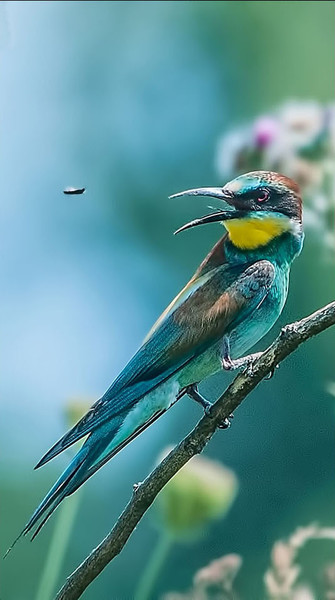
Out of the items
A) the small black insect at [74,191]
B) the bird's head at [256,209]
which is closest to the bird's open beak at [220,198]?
the bird's head at [256,209]

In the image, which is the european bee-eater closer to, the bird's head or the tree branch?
the bird's head

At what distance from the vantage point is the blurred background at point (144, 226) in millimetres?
1281

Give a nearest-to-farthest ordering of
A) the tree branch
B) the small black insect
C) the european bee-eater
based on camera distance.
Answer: the tree branch → the european bee-eater → the small black insect

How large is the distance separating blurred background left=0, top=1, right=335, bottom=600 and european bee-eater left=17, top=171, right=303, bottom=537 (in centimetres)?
13

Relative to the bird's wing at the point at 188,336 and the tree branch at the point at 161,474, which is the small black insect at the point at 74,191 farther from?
the tree branch at the point at 161,474

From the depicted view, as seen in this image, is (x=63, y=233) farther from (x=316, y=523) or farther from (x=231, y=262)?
(x=316, y=523)

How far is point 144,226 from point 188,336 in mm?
337

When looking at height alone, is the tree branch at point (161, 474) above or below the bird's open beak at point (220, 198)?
below

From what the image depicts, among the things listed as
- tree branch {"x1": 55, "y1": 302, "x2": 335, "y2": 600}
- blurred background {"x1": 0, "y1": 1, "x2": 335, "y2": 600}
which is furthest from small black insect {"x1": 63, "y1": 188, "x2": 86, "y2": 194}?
tree branch {"x1": 55, "y1": 302, "x2": 335, "y2": 600}

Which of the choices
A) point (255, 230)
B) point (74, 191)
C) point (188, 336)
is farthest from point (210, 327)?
point (74, 191)

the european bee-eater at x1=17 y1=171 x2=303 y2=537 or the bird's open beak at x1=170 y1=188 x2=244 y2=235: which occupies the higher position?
the bird's open beak at x1=170 y1=188 x2=244 y2=235

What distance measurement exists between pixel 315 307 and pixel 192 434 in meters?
0.47

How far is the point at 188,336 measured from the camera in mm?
1081

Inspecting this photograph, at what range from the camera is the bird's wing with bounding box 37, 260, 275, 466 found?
3.51 feet
